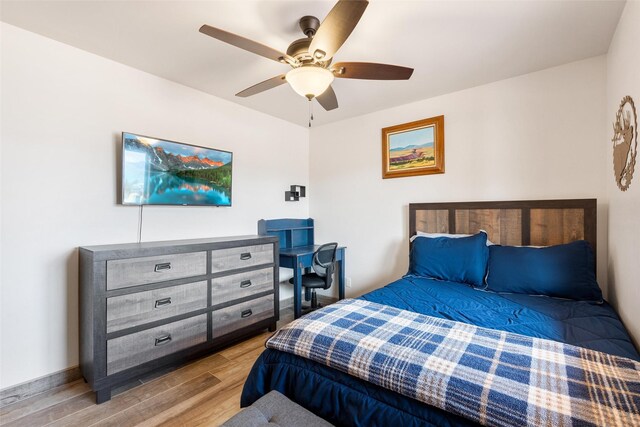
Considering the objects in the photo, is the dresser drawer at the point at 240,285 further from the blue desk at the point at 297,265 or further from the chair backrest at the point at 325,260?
the chair backrest at the point at 325,260

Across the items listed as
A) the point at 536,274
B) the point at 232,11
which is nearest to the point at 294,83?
the point at 232,11

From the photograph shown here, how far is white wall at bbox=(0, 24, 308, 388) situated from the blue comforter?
5.29 ft

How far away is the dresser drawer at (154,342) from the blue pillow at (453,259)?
1.93 metres

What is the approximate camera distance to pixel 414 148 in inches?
129

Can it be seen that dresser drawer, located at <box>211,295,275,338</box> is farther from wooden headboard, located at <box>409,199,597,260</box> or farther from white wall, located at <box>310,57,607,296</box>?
wooden headboard, located at <box>409,199,597,260</box>

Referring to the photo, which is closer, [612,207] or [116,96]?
[612,207]

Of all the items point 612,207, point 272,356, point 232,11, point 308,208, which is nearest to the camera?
point 272,356

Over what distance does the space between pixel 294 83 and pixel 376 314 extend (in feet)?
4.69

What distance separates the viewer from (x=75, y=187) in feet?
7.21

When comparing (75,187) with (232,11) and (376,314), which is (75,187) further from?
(376,314)

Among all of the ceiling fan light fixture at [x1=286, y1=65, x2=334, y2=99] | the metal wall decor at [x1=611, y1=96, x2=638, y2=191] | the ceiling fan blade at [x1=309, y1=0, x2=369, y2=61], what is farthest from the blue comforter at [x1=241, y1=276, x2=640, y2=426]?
the ceiling fan blade at [x1=309, y1=0, x2=369, y2=61]

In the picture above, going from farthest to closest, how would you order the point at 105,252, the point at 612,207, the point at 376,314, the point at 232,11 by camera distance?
the point at 612,207 → the point at 105,252 → the point at 232,11 → the point at 376,314

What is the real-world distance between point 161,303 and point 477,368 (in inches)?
80.9

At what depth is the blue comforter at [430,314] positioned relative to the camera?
1.12 metres
